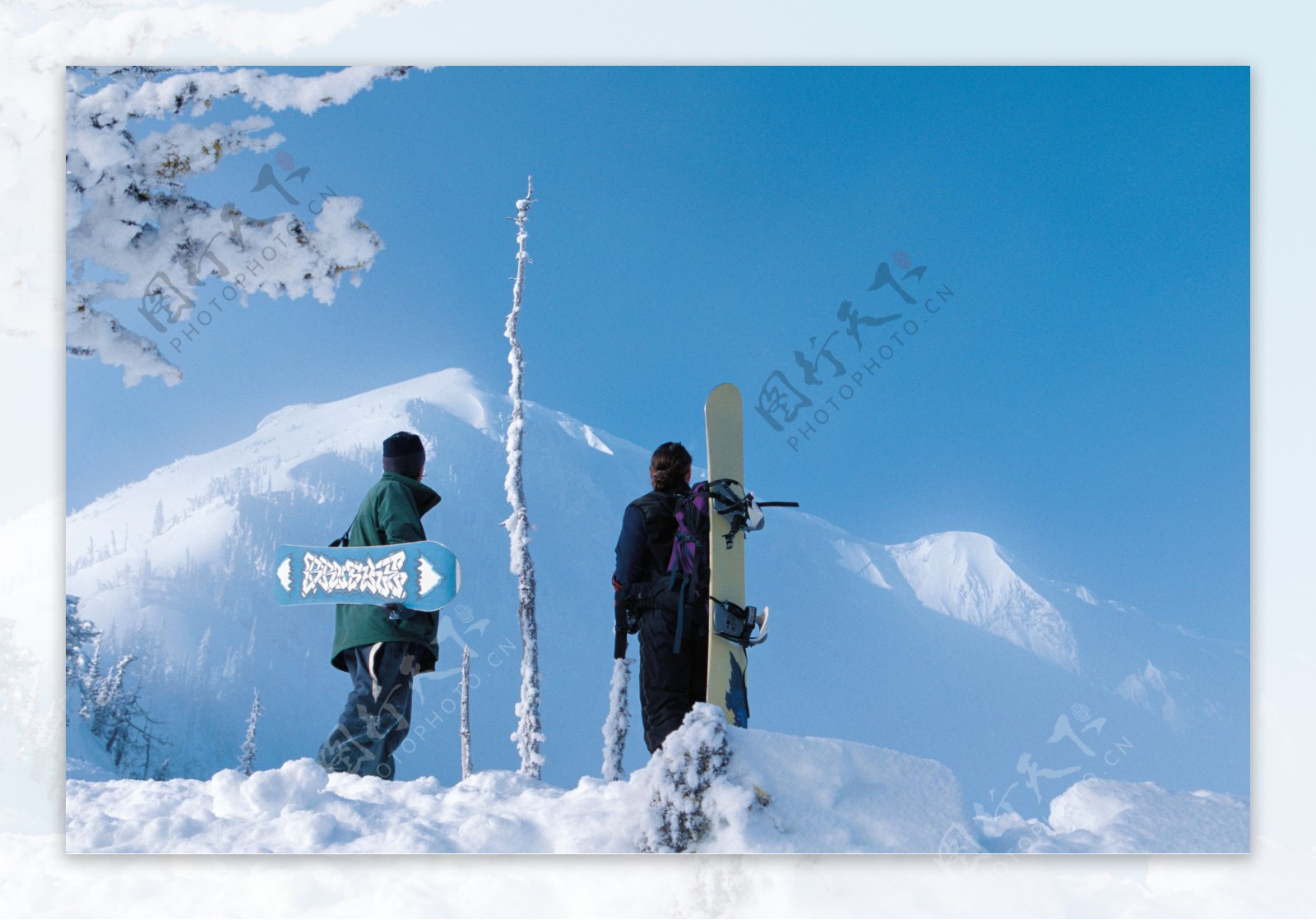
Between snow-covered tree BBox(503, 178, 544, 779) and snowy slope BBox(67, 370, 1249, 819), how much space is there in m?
0.09

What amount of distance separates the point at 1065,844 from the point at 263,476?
15.6 ft

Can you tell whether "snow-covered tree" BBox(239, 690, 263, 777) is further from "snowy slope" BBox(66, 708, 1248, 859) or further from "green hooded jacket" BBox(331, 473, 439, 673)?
"green hooded jacket" BBox(331, 473, 439, 673)

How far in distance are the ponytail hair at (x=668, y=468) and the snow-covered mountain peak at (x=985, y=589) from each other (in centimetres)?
206

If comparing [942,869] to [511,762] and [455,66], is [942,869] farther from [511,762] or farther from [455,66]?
[455,66]

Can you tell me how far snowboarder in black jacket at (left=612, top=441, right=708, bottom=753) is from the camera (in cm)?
325

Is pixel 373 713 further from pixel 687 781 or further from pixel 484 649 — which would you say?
pixel 687 781

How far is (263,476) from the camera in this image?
18.5 ft

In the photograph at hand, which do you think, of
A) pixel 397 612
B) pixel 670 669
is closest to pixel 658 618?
pixel 670 669

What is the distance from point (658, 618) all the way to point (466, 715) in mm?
1714

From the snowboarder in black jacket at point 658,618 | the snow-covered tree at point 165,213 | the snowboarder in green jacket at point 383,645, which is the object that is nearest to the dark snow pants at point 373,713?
the snowboarder in green jacket at point 383,645

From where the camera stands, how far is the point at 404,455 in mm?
3559

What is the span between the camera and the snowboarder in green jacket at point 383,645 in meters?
3.32

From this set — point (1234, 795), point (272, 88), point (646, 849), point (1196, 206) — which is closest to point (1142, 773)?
point (1234, 795)
